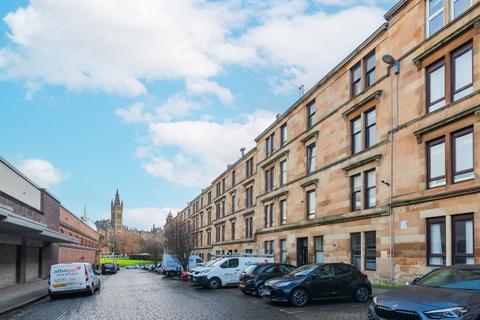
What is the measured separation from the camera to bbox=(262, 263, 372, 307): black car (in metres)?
17.2

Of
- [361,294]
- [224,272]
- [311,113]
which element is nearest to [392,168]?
[361,294]

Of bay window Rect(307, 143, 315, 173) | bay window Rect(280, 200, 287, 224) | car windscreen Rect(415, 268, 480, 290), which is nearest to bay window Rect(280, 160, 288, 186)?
bay window Rect(280, 200, 287, 224)

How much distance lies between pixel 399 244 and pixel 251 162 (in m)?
29.6

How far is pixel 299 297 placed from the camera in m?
17.2

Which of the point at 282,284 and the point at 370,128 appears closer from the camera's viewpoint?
the point at 282,284

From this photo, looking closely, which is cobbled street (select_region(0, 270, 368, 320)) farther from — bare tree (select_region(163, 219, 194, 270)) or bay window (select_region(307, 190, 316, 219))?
bare tree (select_region(163, 219, 194, 270))

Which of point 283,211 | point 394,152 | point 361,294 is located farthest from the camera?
point 283,211

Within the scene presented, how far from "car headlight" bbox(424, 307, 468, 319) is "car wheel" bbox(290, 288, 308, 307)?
8.80 meters

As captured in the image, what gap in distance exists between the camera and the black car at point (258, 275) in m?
21.8

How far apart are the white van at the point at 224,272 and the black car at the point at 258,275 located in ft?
15.8

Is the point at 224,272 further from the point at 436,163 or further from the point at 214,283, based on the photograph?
the point at 436,163

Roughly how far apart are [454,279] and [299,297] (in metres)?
7.79

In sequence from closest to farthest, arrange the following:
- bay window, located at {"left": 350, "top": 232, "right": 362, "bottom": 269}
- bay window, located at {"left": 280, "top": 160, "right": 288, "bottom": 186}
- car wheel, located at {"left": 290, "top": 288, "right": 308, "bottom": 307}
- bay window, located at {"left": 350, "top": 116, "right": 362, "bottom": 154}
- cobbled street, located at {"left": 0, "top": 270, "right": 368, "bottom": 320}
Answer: cobbled street, located at {"left": 0, "top": 270, "right": 368, "bottom": 320} → car wheel, located at {"left": 290, "top": 288, "right": 308, "bottom": 307} → bay window, located at {"left": 350, "top": 232, "right": 362, "bottom": 269} → bay window, located at {"left": 350, "top": 116, "right": 362, "bottom": 154} → bay window, located at {"left": 280, "top": 160, "right": 288, "bottom": 186}

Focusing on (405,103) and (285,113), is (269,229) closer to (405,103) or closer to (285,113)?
(285,113)
